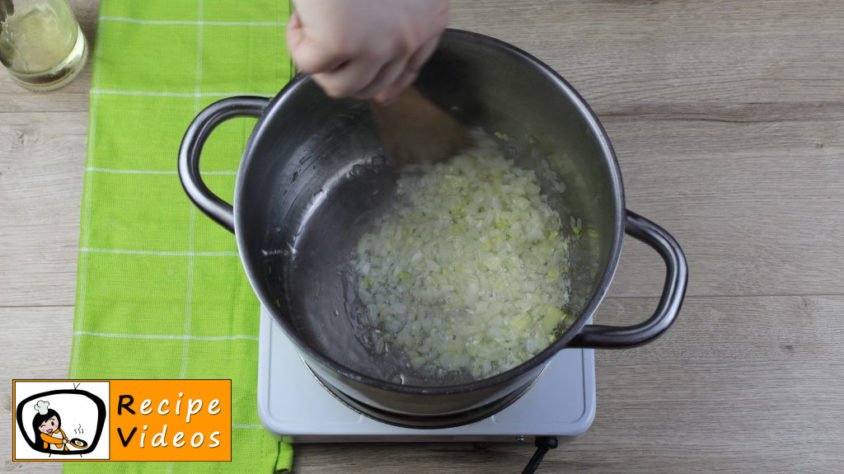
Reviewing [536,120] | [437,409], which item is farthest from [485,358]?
[536,120]

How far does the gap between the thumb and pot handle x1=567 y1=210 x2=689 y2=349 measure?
0.88 ft

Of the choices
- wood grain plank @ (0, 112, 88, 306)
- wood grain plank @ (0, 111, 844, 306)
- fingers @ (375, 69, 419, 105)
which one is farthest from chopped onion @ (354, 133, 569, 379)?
wood grain plank @ (0, 112, 88, 306)

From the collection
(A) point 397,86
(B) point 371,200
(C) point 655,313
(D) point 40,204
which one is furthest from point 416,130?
(D) point 40,204

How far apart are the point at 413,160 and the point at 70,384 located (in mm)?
424

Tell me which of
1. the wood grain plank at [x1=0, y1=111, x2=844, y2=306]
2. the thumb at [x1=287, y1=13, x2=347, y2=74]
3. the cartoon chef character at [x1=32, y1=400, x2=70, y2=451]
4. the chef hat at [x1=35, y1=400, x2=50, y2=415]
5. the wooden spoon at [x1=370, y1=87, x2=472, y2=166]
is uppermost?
the thumb at [x1=287, y1=13, x2=347, y2=74]

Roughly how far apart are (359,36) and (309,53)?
35mm

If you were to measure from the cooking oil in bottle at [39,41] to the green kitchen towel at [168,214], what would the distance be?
0.03 meters

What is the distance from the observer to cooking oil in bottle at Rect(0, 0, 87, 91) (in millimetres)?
898

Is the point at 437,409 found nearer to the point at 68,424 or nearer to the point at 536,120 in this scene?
the point at 536,120

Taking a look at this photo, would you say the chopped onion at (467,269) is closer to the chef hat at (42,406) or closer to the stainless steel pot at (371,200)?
the stainless steel pot at (371,200)

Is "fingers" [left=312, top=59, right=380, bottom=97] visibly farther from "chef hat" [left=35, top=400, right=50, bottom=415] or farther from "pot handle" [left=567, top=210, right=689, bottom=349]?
"chef hat" [left=35, top=400, right=50, bottom=415]

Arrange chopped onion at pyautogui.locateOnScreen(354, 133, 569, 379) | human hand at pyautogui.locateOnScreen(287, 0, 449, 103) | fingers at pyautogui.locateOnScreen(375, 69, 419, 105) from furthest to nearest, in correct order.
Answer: chopped onion at pyautogui.locateOnScreen(354, 133, 569, 379), fingers at pyautogui.locateOnScreen(375, 69, 419, 105), human hand at pyautogui.locateOnScreen(287, 0, 449, 103)

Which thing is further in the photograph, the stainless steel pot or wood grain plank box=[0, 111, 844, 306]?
wood grain plank box=[0, 111, 844, 306]

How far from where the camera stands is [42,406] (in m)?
0.83
